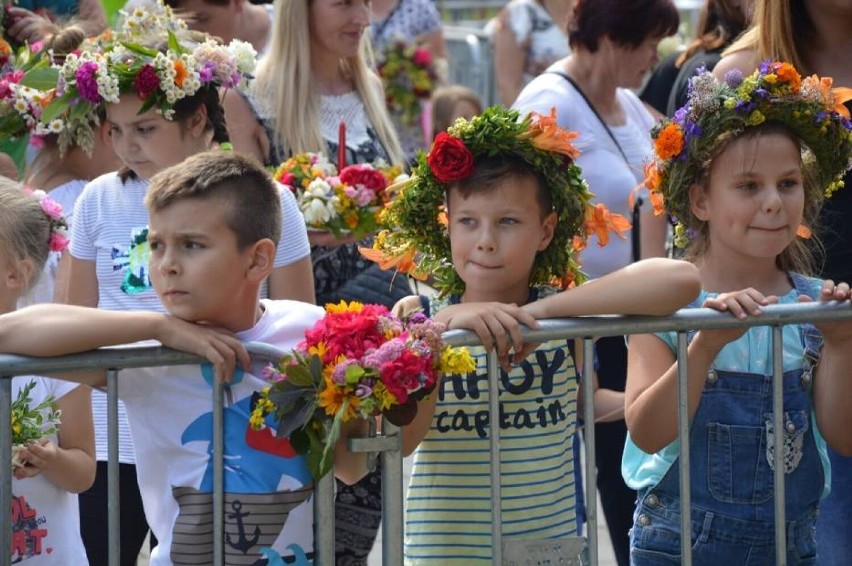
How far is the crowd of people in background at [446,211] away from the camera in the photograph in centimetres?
389

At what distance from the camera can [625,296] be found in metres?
3.60

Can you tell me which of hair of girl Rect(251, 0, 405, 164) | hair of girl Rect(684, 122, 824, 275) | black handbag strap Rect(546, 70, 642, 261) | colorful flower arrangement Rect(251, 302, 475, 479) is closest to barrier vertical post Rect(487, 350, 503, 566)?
colorful flower arrangement Rect(251, 302, 475, 479)

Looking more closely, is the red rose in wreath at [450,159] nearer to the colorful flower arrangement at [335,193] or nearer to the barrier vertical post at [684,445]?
the barrier vertical post at [684,445]

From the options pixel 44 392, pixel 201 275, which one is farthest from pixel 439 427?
pixel 44 392

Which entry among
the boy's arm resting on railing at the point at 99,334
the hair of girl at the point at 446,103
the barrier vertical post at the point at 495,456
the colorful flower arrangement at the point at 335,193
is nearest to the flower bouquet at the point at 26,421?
the boy's arm resting on railing at the point at 99,334

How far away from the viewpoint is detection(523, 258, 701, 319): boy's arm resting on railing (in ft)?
11.8

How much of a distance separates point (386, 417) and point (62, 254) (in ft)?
6.11

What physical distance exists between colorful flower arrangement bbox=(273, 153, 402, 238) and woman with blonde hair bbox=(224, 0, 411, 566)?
3.3 inches

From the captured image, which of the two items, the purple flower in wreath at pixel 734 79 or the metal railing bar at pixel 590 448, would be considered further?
the purple flower in wreath at pixel 734 79

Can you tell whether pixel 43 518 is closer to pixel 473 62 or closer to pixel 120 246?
pixel 120 246

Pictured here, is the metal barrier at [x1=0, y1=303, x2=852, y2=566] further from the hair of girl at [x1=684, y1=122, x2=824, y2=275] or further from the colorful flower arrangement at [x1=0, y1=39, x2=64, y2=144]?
the colorful flower arrangement at [x1=0, y1=39, x2=64, y2=144]

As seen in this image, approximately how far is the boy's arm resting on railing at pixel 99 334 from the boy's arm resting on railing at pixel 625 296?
0.72 metres

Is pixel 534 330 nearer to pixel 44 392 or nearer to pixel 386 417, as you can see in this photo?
pixel 386 417

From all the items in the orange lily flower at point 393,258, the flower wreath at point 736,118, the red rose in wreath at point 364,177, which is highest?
the red rose in wreath at point 364,177
